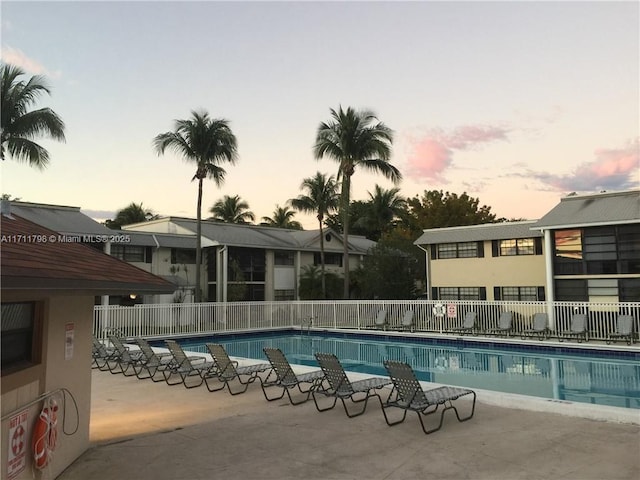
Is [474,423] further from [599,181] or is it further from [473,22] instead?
[599,181]

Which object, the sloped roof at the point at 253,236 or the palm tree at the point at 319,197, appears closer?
the sloped roof at the point at 253,236

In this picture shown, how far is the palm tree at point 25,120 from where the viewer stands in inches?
832

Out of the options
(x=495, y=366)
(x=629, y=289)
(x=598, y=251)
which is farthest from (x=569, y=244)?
(x=495, y=366)

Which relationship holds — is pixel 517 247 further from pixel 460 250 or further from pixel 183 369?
pixel 183 369

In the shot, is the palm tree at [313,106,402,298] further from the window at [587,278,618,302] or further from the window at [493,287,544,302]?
the window at [587,278,618,302]

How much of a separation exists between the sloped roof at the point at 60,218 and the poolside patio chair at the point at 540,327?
65.1 ft

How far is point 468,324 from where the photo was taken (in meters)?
21.7

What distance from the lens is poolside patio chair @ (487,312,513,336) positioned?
20766mm

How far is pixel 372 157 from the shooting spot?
30.4 meters

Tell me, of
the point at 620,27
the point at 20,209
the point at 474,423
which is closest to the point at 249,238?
the point at 20,209

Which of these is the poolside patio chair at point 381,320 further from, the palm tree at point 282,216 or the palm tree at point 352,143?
the palm tree at point 282,216

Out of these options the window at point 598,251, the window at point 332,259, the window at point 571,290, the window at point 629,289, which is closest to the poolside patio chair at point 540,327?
the window at point 571,290

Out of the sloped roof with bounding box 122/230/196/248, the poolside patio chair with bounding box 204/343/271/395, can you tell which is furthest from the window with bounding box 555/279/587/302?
the sloped roof with bounding box 122/230/196/248

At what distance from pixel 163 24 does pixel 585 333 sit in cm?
1809
